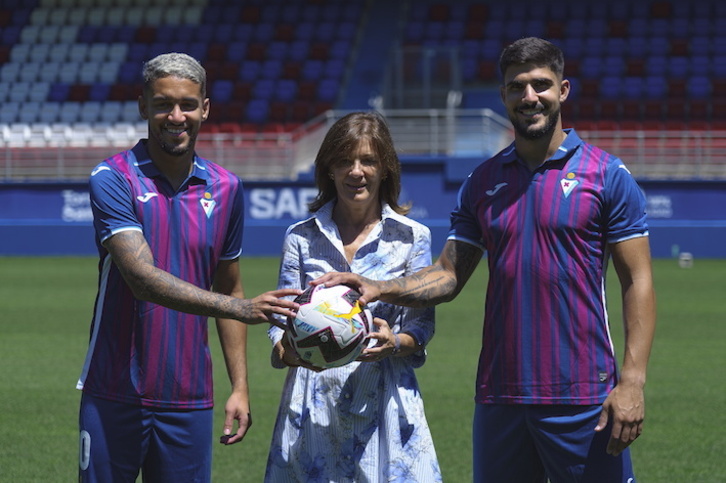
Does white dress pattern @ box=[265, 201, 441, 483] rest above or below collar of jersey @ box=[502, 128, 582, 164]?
below

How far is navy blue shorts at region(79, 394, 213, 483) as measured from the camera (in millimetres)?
3738

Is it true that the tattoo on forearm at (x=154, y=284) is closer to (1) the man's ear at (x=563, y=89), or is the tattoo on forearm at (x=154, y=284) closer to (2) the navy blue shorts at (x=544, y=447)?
(2) the navy blue shorts at (x=544, y=447)

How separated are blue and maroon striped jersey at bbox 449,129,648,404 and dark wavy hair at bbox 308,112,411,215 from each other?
52 cm

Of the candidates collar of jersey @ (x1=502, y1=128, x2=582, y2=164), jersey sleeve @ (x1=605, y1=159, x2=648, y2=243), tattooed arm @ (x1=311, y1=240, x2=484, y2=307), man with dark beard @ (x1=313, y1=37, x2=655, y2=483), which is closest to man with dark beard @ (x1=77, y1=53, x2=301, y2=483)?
tattooed arm @ (x1=311, y1=240, x2=484, y2=307)

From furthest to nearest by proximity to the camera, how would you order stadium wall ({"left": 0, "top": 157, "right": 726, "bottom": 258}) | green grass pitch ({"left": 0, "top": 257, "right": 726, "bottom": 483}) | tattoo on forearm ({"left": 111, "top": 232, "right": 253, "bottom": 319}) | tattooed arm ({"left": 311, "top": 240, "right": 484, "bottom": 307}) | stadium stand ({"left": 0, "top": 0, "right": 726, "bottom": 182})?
1. stadium stand ({"left": 0, "top": 0, "right": 726, "bottom": 182})
2. stadium wall ({"left": 0, "top": 157, "right": 726, "bottom": 258})
3. green grass pitch ({"left": 0, "top": 257, "right": 726, "bottom": 483})
4. tattooed arm ({"left": 311, "top": 240, "right": 484, "bottom": 307})
5. tattoo on forearm ({"left": 111, "top": 232, "right": 253, "bottom": 319})

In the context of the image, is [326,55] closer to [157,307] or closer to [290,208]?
[290,208]

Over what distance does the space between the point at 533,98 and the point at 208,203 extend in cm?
119

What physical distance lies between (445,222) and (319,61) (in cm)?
1110

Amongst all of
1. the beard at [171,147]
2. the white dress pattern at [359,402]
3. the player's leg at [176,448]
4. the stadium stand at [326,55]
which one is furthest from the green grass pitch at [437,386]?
the stadium stand at [326,55]

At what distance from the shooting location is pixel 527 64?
374cm

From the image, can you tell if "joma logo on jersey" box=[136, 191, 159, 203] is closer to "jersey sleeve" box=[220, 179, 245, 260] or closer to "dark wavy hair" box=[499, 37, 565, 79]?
"jersey sleeve" box=[220, 179, 245, 260]

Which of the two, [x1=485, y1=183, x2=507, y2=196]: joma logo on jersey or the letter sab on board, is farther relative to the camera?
the letter sab on board

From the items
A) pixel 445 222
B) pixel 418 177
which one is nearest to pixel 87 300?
pixel 445 222

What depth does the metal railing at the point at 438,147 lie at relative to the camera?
81.7 feet
